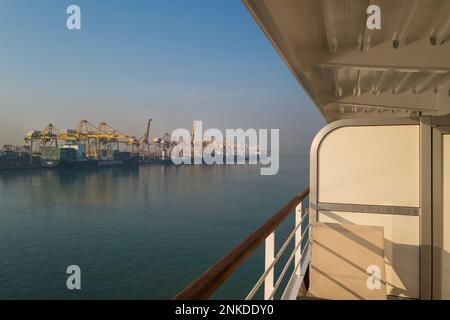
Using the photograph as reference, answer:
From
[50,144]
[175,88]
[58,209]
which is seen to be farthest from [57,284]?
[50,144]

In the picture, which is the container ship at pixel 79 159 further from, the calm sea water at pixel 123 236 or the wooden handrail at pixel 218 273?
the wooden handrail at pixel 218 273

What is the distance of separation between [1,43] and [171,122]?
2368cm

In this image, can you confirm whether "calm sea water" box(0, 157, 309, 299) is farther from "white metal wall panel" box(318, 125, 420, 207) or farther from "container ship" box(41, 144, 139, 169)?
"container ship" box(41, 144, 139, 169)

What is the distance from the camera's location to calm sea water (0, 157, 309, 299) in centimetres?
1262

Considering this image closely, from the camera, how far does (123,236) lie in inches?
742

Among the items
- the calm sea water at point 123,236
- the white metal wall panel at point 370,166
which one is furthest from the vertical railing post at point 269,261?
the calm sea water at point 123,236

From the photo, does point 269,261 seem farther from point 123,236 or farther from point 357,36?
point 123,236

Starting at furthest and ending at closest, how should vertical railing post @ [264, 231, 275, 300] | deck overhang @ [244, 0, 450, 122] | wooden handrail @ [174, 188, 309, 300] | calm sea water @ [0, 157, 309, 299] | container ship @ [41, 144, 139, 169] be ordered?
container ship @ [41, 144, 139, 169] < calm sea water @ [0, 157, 309, 299] < deck overhang @ [244, 0, 450, 122] < vertical railing post @ [264, 231, 275, 300] < wooden handrail @ [174, 188, 309, 300]

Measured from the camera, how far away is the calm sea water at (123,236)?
1262 cm

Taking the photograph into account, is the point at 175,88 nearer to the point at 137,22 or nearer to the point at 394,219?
the point at 137,22

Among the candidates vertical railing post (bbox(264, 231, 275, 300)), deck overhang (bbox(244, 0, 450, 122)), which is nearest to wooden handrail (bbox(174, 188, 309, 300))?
vertical railing post (bbox(264, 231, 275, 300))

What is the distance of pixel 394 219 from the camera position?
82.6 inches

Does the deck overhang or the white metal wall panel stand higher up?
the deck overhang

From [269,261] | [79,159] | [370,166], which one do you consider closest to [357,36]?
[370,166]
